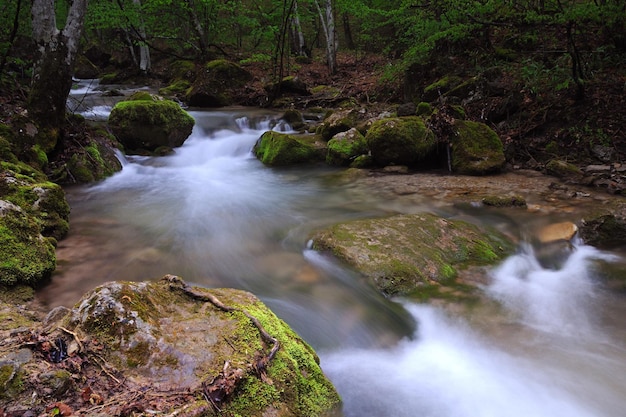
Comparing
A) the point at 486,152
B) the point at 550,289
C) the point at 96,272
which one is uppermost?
the point at 486,152

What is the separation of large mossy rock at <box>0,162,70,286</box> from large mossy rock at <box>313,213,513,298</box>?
2772 millimetres

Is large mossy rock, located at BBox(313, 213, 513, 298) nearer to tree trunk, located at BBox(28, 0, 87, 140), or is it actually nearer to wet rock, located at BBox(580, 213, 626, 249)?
wet rock, located at BBox(580, 213, 626, 249)

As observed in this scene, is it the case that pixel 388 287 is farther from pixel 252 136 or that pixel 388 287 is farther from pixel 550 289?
pixel 252 136

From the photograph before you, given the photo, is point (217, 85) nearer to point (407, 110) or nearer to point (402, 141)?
point (407, 110)

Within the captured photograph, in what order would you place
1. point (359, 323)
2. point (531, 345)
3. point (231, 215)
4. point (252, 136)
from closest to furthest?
point (531, 345) < point (359, 323) < point (231, 215) < point (252, 136)

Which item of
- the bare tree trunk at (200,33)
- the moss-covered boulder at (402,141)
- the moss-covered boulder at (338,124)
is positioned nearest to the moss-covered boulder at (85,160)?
the moss-covered boulder at (338,124)

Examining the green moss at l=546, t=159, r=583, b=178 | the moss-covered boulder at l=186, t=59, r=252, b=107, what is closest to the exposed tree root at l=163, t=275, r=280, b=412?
the green moss at l=546, t=159, r=583, b=178

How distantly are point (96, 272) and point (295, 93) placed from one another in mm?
12983

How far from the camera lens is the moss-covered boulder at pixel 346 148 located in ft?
29.1

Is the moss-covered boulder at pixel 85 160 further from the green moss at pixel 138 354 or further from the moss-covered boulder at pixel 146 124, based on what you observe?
the green moss at pixel 138 354

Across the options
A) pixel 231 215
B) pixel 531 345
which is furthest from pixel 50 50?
pixel 531 345

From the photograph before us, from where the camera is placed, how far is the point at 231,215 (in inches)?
253

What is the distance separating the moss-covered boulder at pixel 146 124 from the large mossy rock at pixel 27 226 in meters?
4.72

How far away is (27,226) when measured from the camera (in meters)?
3.57
